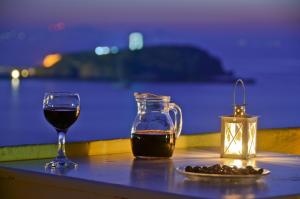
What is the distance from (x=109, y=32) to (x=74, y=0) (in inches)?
7.5

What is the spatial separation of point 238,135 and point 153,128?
10.0 inches

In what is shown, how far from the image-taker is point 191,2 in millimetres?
3678

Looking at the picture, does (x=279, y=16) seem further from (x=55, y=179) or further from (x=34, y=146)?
(x=55, y=179)

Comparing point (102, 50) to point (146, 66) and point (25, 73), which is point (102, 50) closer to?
point (146, 66)

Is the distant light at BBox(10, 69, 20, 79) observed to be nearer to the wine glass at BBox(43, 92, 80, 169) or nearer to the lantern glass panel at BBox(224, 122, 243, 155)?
the wine glass at BBox(43, 92, 80, 169)

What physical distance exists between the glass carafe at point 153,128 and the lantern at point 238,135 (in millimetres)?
137

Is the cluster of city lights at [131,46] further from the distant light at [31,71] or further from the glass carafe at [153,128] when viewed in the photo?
the glass carafe at [153,128]

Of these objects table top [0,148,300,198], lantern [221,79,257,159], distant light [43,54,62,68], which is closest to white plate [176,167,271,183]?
table top [0,148,300,198]

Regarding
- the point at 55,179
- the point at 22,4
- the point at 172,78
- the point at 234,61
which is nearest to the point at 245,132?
the point at 55,179

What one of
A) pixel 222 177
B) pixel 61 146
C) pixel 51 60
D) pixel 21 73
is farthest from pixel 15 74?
pixel 222 177

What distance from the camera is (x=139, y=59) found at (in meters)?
3.42

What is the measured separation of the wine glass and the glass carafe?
23cm

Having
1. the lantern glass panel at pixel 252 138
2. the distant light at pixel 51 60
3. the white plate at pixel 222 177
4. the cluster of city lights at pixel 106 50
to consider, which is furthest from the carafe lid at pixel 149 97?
the cluster of city lights at pixel 106 50

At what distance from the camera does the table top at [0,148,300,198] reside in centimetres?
182
